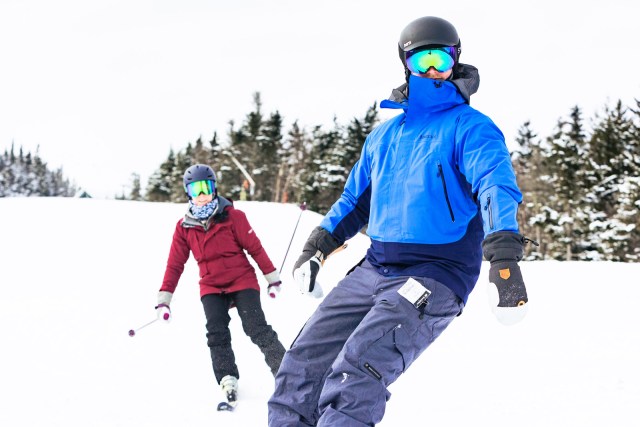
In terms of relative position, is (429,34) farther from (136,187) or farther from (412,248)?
(136,187)

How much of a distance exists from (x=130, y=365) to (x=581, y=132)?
38.1 m

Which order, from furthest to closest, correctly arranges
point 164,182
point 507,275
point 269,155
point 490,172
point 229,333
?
point 164,182
point 269,155
point 229,333
point 490,172
point 507,275

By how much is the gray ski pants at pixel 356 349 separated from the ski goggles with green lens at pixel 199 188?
114 inches

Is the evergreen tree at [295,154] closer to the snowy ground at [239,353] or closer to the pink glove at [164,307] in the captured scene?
the snowy ground at [239,353]

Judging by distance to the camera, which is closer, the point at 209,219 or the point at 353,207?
the point at 353,207

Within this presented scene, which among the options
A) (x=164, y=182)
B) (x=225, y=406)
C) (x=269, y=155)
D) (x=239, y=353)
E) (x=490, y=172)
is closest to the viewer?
(x=490, y=172)

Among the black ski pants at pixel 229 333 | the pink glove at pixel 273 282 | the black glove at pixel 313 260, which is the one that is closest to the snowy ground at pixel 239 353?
the black ski pants at pixel 229 333

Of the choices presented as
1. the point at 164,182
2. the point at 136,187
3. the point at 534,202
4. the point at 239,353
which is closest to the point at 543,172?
the point at 534,202

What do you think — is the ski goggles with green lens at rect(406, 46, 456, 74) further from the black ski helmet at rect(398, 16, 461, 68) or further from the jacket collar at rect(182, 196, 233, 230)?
the jacket collar at rect(182, 196, 233, 230)

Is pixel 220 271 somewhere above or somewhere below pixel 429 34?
below

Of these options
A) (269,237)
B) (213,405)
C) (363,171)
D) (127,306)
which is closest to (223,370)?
(213,405)

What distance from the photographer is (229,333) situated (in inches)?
208

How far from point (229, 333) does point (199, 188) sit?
53.0 inches

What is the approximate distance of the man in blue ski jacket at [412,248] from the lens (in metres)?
2.28
